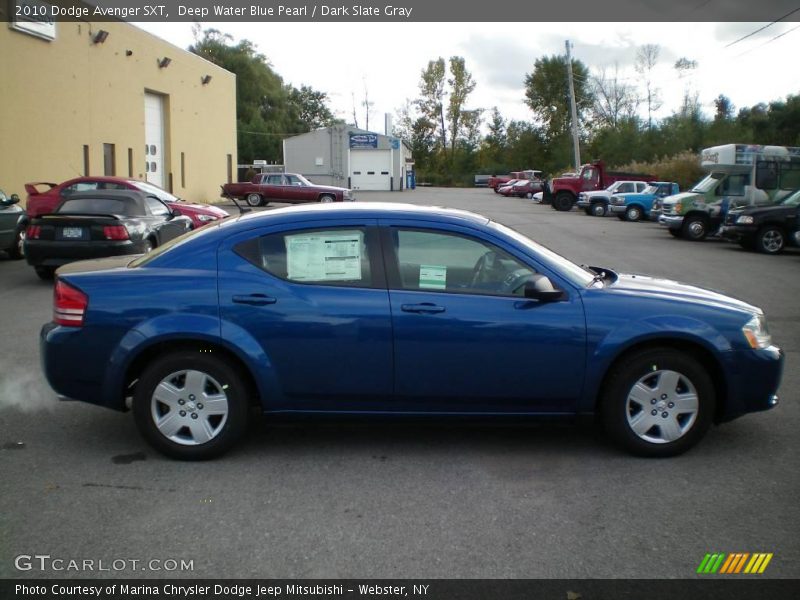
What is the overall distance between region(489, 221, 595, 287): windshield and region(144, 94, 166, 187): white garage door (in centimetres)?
2919

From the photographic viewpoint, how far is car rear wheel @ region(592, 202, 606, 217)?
35719 millimetres

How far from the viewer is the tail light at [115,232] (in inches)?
489

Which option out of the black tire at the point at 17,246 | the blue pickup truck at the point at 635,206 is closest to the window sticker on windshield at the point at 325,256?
the black tire at the point at 17,246

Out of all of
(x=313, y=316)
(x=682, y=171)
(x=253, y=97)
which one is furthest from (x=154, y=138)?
(x=253, y=97)

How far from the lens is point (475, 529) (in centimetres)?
418

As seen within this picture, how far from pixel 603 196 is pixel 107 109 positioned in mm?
20609

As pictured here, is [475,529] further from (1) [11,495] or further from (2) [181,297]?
(1) [11,495]

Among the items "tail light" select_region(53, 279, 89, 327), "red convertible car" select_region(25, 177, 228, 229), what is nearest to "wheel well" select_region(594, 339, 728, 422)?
"tail light" select_region(53, 279, 89, 327)

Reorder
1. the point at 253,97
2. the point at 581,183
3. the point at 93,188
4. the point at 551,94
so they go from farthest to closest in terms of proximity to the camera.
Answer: the point at 551,94, the point at 253,97, the point at 581,183, the point at 93,188

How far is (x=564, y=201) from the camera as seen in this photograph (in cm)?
4044

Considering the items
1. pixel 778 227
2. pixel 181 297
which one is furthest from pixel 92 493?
pixel 778 227

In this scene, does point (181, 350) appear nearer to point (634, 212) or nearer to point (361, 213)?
point (361, 213)

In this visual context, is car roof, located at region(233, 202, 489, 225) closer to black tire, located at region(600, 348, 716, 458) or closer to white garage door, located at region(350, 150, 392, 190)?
black tire, located at region(600, 348, 716, 458)
